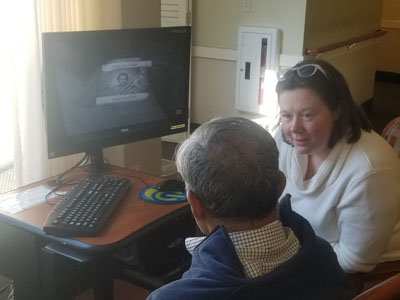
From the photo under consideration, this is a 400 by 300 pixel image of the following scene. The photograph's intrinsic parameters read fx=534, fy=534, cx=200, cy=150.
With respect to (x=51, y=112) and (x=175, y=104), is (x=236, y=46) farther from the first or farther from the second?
(x=51, y=112)

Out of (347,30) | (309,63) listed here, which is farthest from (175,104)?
(347,30)

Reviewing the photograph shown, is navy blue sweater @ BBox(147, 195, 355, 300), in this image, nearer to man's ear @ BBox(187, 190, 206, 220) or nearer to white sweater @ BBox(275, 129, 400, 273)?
man's ear @ BBox(187, 190, 206, 220)

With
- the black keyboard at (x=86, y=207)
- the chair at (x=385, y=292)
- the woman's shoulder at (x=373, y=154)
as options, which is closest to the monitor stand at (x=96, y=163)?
the black keyboard at (x=86, y=207)

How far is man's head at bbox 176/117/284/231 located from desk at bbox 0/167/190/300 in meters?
0.58

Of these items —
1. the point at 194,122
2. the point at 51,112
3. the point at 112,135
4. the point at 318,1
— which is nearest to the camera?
the point at 51,112

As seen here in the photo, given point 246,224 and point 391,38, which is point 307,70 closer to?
point 246,224

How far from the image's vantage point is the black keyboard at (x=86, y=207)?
4.92 ft

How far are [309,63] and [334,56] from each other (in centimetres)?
307

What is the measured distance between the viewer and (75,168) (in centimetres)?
201

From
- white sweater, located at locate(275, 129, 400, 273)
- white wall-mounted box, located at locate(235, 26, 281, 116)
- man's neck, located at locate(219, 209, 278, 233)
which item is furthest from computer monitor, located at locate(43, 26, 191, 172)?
white wall-mounted box, located at locate(235, 26, 281, 116)

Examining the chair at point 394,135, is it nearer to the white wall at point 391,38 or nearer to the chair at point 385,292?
the chair at point 385,292

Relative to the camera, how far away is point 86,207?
5.28 feet

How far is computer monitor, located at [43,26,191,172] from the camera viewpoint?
1740 millimetres

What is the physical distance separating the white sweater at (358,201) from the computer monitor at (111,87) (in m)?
0.63
